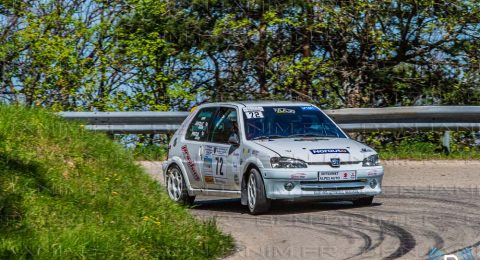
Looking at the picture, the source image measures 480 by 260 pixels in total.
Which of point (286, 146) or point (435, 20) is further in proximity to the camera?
point (435, 20)

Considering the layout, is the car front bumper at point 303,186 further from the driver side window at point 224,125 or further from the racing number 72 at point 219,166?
the driver side window at point 224,125

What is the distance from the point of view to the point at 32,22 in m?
21.2

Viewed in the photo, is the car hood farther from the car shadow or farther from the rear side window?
the rear side window

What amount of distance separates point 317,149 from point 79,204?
139 inches

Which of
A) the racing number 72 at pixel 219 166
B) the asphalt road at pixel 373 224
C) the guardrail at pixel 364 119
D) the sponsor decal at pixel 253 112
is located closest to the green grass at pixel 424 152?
the guardrail at pixel 364 119

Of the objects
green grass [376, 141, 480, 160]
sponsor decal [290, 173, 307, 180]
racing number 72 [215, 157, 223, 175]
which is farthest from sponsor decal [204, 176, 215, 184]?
green grass [376, 141, 480, 160]

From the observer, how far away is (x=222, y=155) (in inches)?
489

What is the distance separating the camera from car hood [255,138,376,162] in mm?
11453

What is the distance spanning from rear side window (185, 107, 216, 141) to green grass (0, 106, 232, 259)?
1927mm

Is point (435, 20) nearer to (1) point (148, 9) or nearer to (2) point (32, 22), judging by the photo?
(1) point (148, 9)

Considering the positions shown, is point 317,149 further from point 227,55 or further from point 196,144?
point 227,55

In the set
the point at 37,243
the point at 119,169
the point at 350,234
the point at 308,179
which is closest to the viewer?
the point at 37,243

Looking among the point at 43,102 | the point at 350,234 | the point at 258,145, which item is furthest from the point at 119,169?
the point at 43,102

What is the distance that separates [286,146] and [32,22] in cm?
1107
